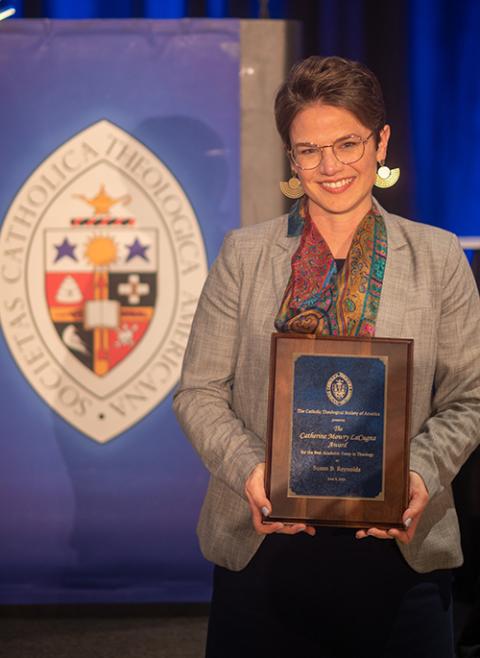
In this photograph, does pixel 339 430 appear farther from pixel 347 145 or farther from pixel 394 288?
pixel 347 145

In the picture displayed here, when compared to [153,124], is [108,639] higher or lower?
lower

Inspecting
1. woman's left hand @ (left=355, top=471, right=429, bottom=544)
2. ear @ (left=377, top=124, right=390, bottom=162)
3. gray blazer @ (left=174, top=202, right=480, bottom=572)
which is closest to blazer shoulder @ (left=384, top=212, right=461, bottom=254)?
gray blazer @ (left=174, top=202, right=480, bottom=572)

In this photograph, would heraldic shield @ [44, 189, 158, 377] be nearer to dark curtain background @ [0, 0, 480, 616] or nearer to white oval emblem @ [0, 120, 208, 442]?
white oval emblem @ [0, 120, 208, 442]

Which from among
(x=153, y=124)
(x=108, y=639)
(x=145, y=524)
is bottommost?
(x=108, y=639)

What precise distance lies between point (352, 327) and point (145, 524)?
6.23 feet

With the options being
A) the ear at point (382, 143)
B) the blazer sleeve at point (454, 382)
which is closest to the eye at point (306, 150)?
the ear at point (382, 143)

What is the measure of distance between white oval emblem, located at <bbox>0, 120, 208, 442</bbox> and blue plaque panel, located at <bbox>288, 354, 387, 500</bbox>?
175 centimetres

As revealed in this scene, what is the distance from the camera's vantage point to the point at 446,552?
5.15 ft

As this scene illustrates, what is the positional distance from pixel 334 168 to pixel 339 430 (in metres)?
0.45

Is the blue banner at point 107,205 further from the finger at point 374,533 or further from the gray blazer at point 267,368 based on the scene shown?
the finger at point 374,533

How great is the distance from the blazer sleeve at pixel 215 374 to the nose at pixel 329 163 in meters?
0.22

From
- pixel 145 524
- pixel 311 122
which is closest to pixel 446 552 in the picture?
pixel 311 122

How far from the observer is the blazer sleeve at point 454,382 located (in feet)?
4.95

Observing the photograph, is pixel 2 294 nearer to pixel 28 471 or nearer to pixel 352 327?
pixel 28 471
